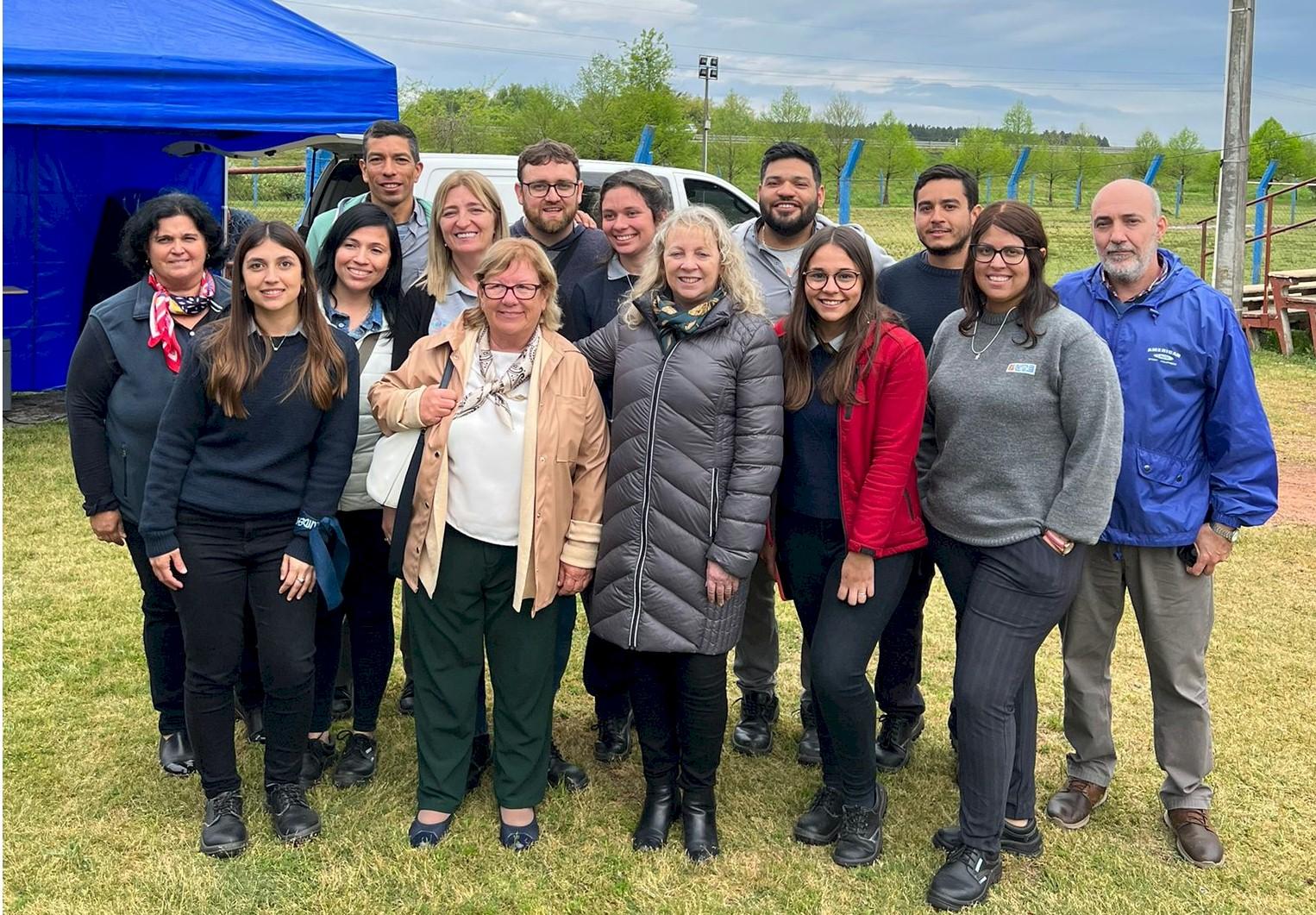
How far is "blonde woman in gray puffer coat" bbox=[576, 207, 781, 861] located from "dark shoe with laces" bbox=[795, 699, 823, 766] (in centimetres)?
86

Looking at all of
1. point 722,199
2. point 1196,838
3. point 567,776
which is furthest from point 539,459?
point 722,199

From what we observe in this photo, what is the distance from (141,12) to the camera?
22.7 feet

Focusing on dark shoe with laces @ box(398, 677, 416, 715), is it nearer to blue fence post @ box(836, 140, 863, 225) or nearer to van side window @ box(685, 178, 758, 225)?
van side window @ box(685, 178, 758, 225)

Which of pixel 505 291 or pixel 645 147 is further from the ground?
pixel 645 147

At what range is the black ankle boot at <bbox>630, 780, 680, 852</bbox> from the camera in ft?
10.7

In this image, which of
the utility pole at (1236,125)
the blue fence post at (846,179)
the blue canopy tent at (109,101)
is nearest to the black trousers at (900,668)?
the blue canopy tent at (109,101)

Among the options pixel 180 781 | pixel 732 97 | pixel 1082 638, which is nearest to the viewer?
pixel 1082 638

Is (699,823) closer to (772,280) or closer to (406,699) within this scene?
(406,699)

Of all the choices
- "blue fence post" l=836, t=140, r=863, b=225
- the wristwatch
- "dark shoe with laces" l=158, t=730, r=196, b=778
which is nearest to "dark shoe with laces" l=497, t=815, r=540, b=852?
"dark shoe with laces" l=158, t=730, r=196, b=778

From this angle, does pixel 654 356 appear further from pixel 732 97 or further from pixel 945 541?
pixel 732 97

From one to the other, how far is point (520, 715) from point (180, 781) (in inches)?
50.0

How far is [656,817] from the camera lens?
3.31 m

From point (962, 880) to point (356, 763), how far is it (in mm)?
1972

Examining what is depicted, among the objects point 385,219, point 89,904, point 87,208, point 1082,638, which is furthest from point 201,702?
point 87,208
